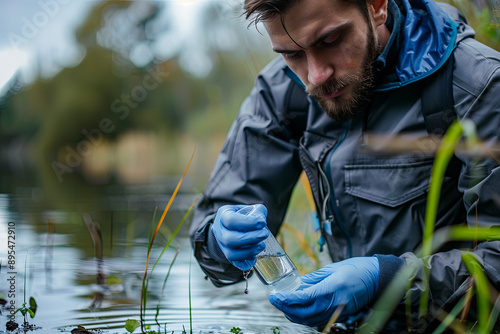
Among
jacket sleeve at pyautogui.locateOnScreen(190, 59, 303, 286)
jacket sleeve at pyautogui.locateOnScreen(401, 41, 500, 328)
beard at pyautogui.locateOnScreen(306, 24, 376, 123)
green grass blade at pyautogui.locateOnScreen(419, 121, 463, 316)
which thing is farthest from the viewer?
jacket sleeve at pyautogui.locateOnScreen(190, 59, 303, 286)

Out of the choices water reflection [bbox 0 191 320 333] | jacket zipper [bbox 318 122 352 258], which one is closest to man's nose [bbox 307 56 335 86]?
jacket zipper [bbox 318 122 352 258]

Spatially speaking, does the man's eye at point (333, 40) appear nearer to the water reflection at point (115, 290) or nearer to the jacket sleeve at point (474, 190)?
the jacket sleeve at point (474, 190)

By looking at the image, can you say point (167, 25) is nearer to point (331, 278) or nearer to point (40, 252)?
point (40, 252)

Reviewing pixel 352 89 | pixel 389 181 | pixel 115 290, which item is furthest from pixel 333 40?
pixel 115 290

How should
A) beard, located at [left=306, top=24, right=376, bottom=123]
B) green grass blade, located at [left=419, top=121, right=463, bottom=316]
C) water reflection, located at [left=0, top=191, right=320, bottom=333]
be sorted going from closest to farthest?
1. green grass blade, located at [left=419, top=121, right=463, bottom=316]
2. beard, located at [left=306, top=24, right=376, bottom=123]
3. water reflection, located at [left=0, top=191, right=320, bottom=333]

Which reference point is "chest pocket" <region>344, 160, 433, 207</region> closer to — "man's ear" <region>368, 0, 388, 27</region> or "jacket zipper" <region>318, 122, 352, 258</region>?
"jacket zipper" <region>318, 122, 352, 258</region>

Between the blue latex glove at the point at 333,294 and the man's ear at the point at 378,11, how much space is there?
2.65 ft

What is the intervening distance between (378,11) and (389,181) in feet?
1.92

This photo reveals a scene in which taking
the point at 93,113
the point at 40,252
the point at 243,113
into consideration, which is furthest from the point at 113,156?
the point at 243,113

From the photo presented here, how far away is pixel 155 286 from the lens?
8.37 ft

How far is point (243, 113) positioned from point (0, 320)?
1.24 metres

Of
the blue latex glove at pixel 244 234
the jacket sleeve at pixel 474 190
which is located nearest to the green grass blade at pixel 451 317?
the jacket sleeve at pixel 474 190

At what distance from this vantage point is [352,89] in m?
1.70

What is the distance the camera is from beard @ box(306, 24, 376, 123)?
5.50 ft
